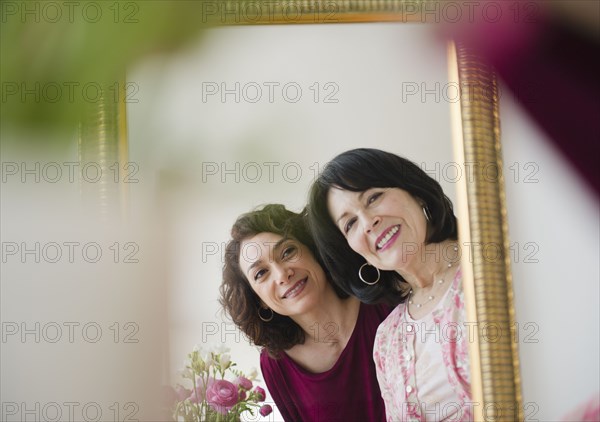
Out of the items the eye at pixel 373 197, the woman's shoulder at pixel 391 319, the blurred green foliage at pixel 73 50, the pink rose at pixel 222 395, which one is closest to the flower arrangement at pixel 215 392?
the pink rose at pixel 222 395

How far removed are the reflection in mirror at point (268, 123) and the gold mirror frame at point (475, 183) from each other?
0.07 ft

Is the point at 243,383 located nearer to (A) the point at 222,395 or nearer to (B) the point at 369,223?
(A) the point at 222,395

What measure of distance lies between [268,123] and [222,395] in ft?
1.49

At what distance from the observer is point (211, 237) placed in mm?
1153

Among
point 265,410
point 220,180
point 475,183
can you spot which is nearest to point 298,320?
point 265,410

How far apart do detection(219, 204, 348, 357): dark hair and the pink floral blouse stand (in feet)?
0.34

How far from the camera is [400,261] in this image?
3.77ft

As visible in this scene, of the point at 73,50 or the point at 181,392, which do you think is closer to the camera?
the point at 73,50

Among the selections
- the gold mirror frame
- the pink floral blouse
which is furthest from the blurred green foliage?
the pink floral blouse

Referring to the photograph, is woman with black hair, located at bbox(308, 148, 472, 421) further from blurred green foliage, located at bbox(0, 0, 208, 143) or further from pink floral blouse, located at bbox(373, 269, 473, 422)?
blurred green foliage, located at bbox(0, 0, 208, 143)

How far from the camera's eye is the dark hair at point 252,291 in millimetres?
1133

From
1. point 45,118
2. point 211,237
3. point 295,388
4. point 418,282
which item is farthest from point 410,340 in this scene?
point 45,118

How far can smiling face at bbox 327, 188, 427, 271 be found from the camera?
1147 millimetres

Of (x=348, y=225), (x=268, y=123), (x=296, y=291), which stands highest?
(x=268, y=123)
